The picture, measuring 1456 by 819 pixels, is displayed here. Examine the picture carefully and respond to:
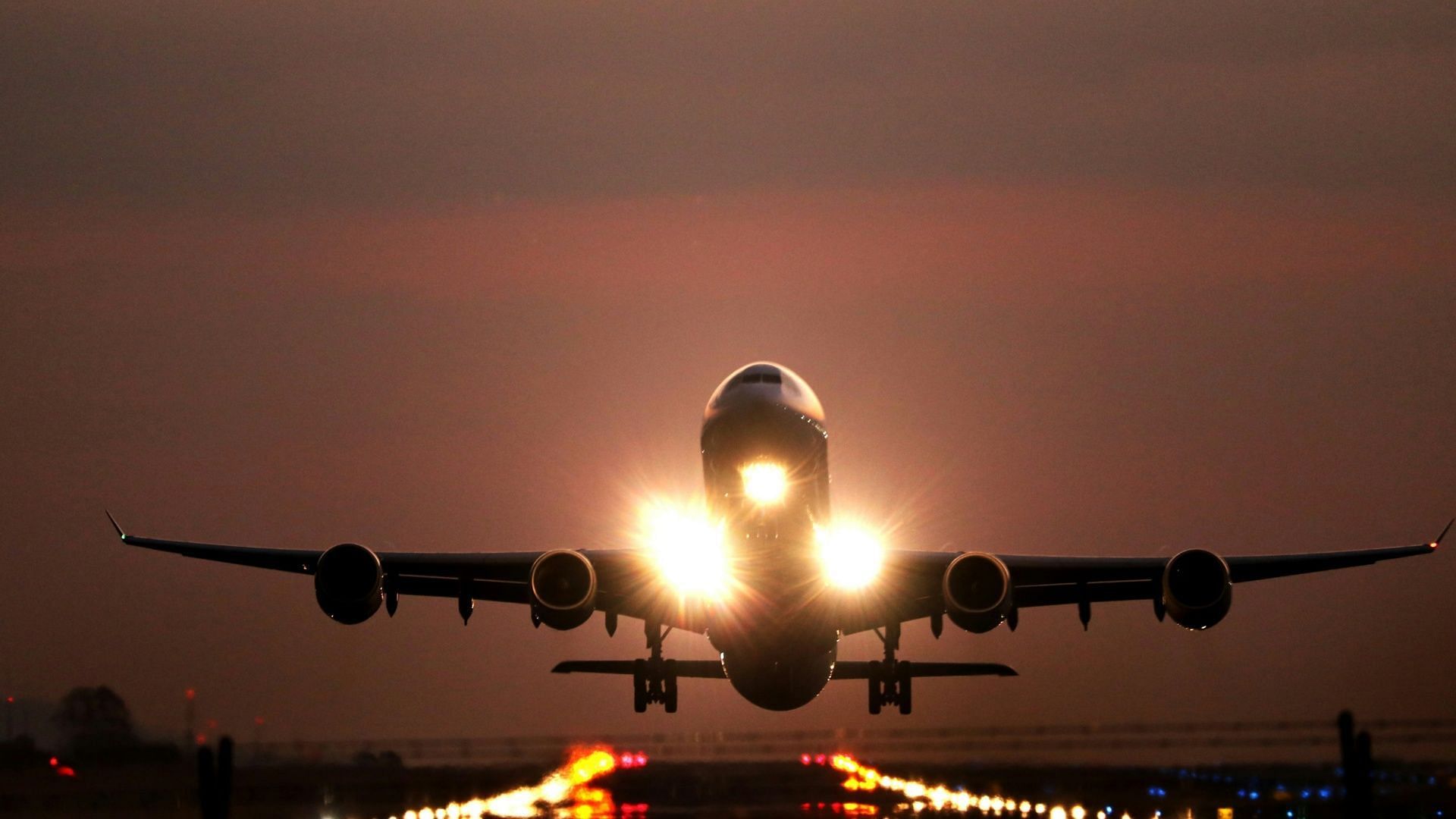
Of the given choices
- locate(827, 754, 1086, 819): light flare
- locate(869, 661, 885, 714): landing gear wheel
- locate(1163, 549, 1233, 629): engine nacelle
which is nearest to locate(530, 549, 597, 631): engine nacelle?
locate(827, 754, 1086, 819): light flare

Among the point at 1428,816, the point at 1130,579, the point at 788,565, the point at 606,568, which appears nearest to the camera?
the point at 1428,816

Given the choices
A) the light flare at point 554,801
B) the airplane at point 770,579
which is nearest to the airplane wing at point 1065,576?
the airplane at point 770,579

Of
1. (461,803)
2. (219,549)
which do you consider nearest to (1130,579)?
(461,803)

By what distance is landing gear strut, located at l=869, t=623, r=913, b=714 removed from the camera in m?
45.5

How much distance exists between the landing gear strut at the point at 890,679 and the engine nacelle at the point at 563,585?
9563mm

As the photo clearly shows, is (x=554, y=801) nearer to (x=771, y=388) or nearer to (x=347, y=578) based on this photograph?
(x=347, y=578)

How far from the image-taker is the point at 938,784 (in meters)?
43.5

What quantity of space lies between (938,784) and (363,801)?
14.1 metres

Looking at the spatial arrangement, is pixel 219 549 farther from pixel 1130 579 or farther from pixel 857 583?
pixel 1130 579

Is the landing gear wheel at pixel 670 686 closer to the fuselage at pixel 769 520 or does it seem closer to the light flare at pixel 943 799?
the light flare at pixel 943 799

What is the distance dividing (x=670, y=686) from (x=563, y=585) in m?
7.20

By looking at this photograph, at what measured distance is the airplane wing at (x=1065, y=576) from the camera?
42.2 meters

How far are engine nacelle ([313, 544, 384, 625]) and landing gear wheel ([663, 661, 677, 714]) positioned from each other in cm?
817

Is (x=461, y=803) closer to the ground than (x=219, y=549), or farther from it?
closer to the ground
